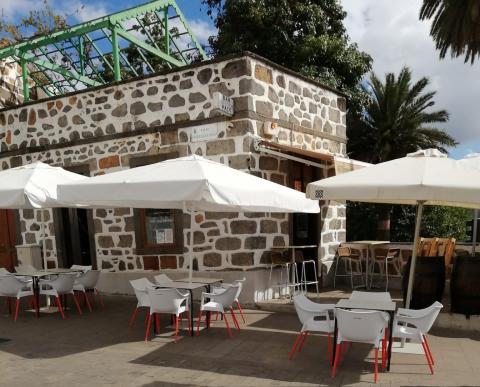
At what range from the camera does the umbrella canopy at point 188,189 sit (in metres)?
4.62

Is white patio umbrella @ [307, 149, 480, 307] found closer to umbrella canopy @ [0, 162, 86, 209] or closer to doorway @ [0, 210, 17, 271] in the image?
umbrella canopy @ [0, 162, 86, 209]

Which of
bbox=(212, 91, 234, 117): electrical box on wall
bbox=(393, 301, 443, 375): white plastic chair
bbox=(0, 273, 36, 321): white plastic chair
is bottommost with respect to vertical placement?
bbox=(393, 301, 443, 375): white plastic chair

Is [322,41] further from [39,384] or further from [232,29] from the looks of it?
[39,384]

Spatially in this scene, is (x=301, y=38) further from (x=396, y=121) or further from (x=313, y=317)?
(x=313, y=317)

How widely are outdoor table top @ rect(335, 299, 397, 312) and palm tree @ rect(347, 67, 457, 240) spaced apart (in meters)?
11.3

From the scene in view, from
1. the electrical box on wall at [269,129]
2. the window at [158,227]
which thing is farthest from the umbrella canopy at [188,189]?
the window at [158,227]

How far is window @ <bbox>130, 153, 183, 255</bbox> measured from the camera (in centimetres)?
771

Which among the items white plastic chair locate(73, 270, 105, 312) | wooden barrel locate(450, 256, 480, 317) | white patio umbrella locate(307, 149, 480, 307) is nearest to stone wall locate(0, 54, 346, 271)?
white plastic chair locate(73, 270, 105, 312)

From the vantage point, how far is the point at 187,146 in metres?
7.59

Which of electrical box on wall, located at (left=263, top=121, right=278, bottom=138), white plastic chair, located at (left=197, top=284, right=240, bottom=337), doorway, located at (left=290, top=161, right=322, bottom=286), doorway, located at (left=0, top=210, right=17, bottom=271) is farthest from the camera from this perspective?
doorway, located at (left=0, top=210, right=17, bottom=271)

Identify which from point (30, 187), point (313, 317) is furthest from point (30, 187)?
point (313, 317)

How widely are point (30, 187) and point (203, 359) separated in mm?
3543

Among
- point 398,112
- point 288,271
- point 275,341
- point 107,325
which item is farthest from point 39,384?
point 398,112

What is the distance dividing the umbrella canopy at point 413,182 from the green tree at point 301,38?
384 inches
